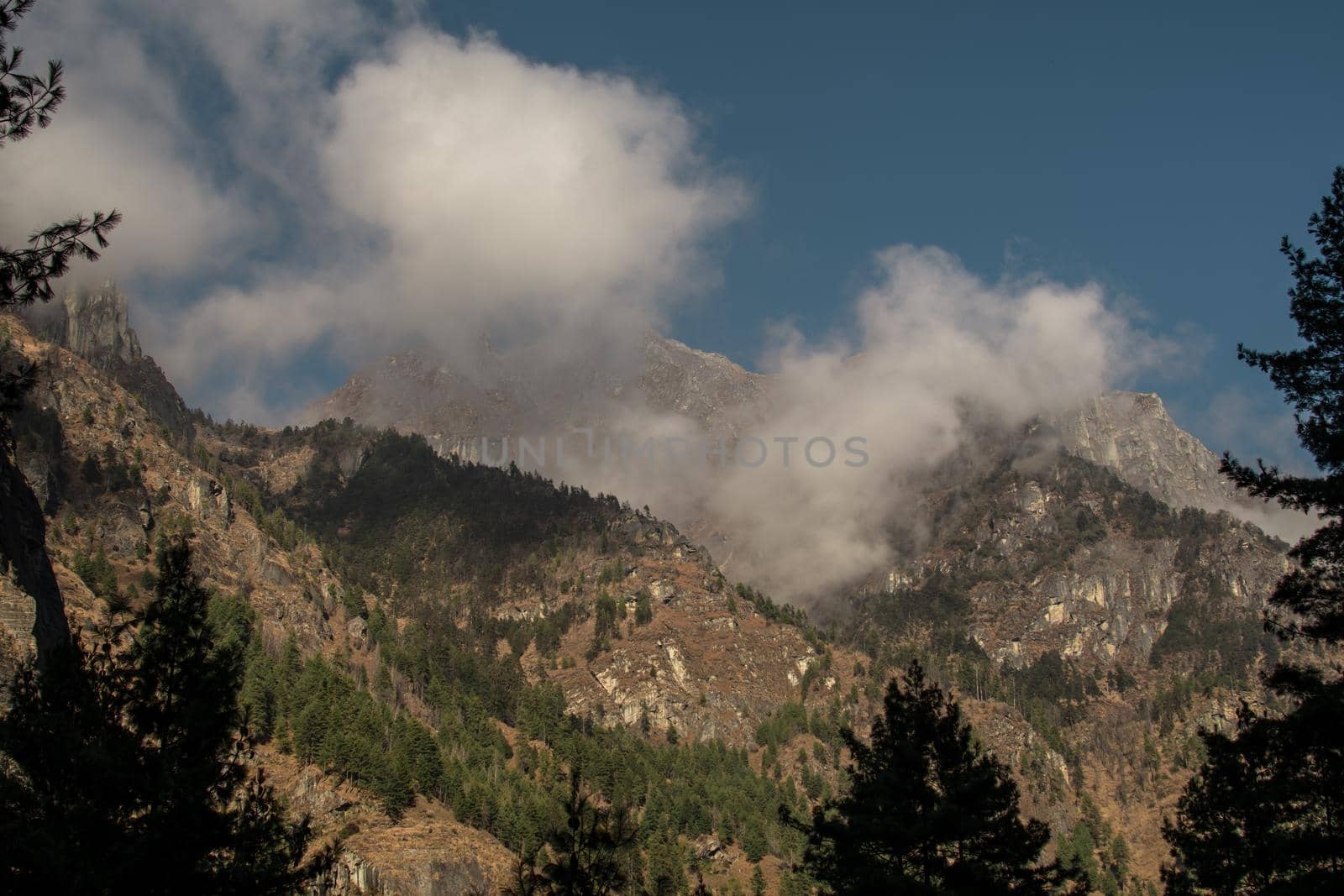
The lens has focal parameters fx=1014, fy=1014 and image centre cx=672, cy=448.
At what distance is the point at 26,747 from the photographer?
24234 mm

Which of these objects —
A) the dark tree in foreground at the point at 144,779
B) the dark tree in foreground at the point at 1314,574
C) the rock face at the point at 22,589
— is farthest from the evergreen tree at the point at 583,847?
the rock face at the point at 22,589

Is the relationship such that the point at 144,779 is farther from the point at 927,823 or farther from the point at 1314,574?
the point at 1314,574

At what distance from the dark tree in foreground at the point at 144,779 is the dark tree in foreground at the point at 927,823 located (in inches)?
656

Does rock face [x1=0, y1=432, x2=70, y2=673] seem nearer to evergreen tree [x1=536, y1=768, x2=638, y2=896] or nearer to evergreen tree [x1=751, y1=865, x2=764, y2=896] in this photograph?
evergreen tree [x1=536, y1=768, x2=638, y2=896]

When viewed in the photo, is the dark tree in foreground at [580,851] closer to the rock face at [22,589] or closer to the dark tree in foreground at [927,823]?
the dark tree in foreground at [927,823]

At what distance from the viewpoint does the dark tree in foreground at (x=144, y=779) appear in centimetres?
2220

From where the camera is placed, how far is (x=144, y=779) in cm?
2423

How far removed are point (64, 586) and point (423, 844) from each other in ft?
204

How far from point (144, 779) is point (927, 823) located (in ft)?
72.9

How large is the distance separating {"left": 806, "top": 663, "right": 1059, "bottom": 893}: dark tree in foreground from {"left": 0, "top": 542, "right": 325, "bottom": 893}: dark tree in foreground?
16654mm

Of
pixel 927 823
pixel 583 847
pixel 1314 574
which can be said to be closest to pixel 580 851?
pixel 583 847

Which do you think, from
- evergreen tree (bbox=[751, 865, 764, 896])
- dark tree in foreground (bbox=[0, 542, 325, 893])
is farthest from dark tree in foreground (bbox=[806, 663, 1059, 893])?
evergreen tree (bbox=[751, 865, 764, 896])

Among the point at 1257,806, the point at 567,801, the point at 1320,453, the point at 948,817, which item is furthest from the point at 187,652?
the point at 1257,806

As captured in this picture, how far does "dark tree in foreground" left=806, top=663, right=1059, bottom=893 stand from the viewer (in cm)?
3152
